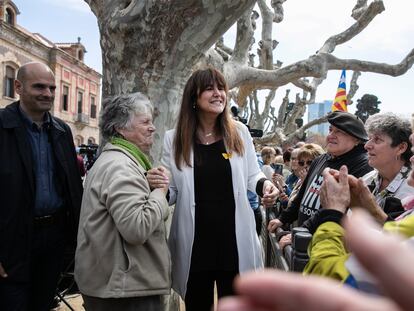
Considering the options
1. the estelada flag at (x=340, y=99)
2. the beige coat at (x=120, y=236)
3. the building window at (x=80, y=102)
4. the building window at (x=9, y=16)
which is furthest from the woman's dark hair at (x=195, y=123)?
the building window at (x=80, y=102)

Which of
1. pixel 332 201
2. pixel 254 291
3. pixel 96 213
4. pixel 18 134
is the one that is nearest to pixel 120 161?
pixel 96 213

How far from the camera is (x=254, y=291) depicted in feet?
A: 1.20

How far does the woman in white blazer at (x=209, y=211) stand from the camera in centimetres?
225

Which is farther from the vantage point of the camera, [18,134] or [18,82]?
[18,82]

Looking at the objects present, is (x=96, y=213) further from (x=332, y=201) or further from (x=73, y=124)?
(x=73, y=124)

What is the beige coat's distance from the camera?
183 cm

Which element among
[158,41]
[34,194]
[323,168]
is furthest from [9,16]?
[323,168]

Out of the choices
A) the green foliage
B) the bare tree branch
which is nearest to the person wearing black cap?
the bare tree branch

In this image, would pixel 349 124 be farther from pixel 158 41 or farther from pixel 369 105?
pixel 369 105

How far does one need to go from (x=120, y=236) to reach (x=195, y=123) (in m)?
0.90

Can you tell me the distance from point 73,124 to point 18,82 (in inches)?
1466

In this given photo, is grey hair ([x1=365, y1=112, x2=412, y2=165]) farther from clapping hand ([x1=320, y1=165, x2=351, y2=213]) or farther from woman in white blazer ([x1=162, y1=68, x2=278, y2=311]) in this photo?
clapping hand ([x1=320, y1=165, x2=351, y2=213])

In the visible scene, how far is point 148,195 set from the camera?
1.98 meters

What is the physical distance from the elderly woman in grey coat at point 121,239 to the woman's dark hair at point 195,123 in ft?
1.10
